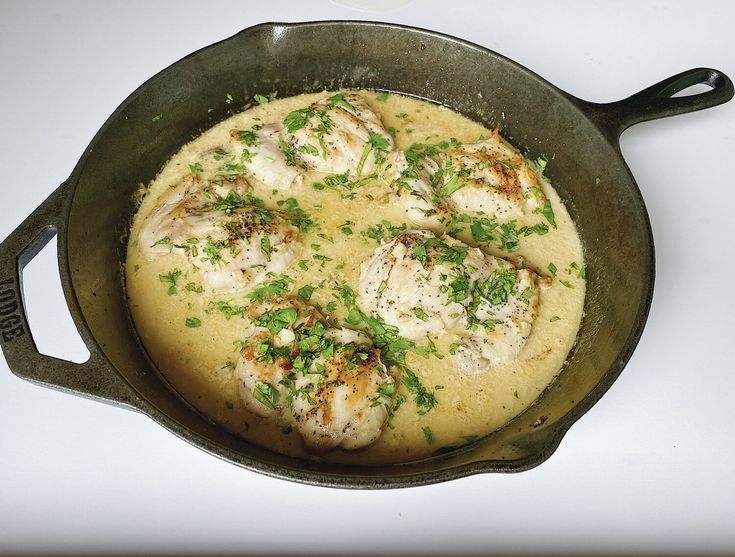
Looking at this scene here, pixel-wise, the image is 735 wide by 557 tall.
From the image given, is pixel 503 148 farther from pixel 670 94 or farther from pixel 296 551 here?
pixel 296 551

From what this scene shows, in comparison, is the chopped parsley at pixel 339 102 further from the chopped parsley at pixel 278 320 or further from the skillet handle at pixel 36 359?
the skillet handle at pixel 36 359

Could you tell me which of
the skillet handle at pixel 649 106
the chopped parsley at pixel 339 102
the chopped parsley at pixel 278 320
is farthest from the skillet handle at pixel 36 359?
the skillet handle at pixel 649 106

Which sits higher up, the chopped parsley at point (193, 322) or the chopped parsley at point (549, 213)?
the chopped parsley at point (549, 213)

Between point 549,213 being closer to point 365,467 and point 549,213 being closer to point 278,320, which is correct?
point 278,320

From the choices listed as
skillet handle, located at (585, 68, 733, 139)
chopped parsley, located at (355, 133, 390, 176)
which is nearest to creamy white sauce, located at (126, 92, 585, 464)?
chopped parsley, located at (355, 133, 390, 176)

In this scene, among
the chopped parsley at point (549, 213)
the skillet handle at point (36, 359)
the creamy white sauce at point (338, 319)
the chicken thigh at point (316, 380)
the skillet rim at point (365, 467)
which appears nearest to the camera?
the skillet rim at point (365, 467)
